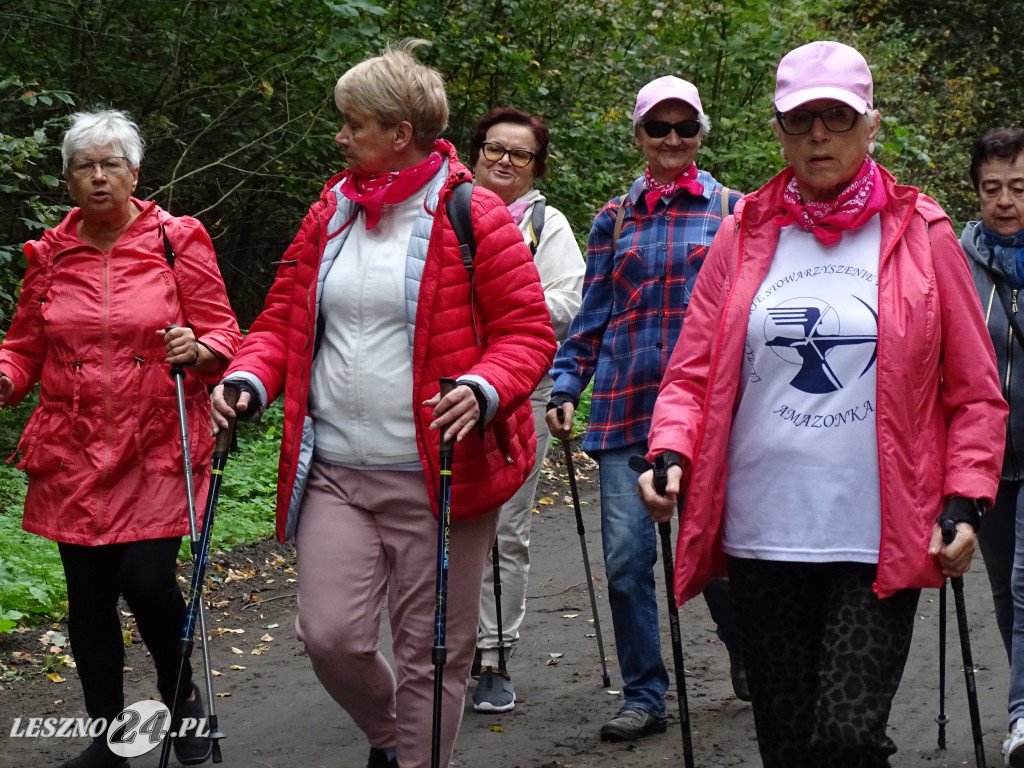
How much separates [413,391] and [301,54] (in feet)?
24.7

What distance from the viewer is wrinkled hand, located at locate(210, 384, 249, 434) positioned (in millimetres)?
4176

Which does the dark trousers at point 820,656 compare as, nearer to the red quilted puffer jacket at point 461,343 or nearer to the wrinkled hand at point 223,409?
the red quilted puffer jacket at point 461,343

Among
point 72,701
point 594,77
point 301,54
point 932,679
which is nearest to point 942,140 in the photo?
point 594,77

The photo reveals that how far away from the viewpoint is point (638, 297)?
214 inches

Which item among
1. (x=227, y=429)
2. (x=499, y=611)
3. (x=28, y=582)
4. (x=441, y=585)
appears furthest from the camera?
(x=28, y=582)

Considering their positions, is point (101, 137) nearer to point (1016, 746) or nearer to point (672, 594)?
point (672, 594)

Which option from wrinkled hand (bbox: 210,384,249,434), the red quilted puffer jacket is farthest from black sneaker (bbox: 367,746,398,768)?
wrinkled hand (bbox: 210,384,249,434)

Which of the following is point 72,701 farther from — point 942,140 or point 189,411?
point 942,140

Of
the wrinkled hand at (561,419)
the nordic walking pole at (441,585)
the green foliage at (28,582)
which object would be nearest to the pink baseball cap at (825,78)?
the nordic walking pole at (441,585)

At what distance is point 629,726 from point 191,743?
173cm

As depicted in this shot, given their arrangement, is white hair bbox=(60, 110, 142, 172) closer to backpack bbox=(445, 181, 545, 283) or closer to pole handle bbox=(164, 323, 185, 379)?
pole handle bbox=(164, 323, 185, 379)

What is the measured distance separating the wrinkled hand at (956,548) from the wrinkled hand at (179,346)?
2.83 m

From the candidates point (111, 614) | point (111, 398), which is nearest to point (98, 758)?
point (111, 614)

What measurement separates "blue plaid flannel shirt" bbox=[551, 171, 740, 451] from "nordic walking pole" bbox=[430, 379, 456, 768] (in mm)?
1503
